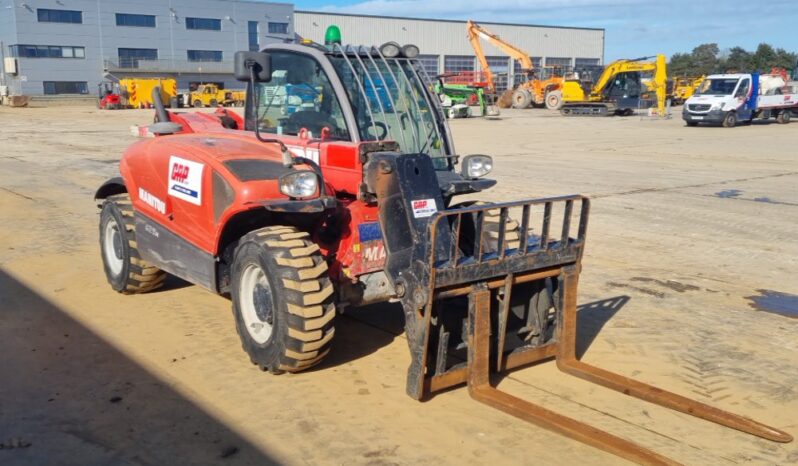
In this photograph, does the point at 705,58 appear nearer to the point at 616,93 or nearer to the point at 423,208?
the point at 616,93

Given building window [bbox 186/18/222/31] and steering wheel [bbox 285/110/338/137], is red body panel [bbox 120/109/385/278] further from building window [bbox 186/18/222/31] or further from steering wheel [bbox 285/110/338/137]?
building window [bbox 186/18/222/31]

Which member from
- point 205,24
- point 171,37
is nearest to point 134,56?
point 171,37

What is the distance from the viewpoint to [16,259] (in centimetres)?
831

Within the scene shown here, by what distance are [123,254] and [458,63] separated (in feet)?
234

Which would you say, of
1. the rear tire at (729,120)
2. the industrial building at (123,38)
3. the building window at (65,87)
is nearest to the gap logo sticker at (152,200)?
the rear tire at (729,120)

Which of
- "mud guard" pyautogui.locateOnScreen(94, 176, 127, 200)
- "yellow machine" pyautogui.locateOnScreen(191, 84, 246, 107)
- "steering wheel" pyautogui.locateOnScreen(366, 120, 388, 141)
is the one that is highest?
"yellow machine" pyautogui.locateOnScreen(191, 84, 246, 107)

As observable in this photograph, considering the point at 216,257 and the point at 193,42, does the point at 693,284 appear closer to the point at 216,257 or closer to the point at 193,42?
the point at 216,257

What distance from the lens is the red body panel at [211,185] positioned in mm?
4988

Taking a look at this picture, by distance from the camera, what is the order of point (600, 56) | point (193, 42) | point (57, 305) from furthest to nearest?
point (600, 56) < point (193, 42) < point (57, 305)

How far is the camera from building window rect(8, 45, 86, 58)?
6425 centimetres

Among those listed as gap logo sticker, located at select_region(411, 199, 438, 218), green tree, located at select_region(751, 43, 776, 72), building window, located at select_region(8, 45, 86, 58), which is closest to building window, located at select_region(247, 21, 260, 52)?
building window, located at select_region(8, 45, 86, 58)

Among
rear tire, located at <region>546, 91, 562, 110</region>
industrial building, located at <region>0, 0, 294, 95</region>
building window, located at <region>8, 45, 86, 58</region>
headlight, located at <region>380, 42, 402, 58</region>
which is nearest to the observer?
headlight, located at <region>380, 42, 402, 58</region>

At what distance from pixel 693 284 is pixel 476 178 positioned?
3218mm

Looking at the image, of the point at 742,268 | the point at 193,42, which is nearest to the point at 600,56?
the point at 193,42
